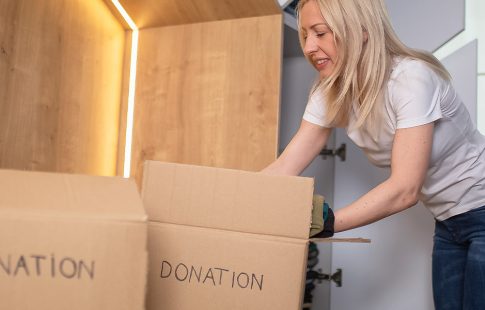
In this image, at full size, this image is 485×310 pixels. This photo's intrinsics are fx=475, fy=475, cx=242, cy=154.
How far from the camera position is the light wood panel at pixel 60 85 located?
1.10 meters

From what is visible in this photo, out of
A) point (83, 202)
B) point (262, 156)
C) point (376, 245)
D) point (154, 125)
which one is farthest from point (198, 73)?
point (83, 202)

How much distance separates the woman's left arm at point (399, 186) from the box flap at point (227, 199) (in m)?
0.14

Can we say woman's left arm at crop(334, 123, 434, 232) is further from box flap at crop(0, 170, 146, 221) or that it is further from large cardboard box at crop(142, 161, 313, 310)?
box flap at crop(0, 170, 146, 221)

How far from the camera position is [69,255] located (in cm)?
49

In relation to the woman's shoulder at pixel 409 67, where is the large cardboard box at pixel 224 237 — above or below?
below

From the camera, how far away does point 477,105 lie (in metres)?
1.35

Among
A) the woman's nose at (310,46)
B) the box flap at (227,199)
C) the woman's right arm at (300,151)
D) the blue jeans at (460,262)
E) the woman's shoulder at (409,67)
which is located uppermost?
the woman's nose at (310,46)

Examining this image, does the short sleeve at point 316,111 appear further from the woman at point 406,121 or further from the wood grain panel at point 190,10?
the wood grain panel at point 190,10

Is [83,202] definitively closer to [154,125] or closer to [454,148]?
[454,148]

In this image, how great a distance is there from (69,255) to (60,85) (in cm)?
89

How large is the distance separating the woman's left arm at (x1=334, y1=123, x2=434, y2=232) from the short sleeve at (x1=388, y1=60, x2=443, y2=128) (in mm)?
18

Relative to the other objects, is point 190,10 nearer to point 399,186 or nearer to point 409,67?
point 409,67

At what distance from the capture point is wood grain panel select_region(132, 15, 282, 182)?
140cm

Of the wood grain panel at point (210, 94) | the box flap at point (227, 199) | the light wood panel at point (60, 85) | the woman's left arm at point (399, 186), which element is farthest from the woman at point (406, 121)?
the light wood panel at point (60, 85)
